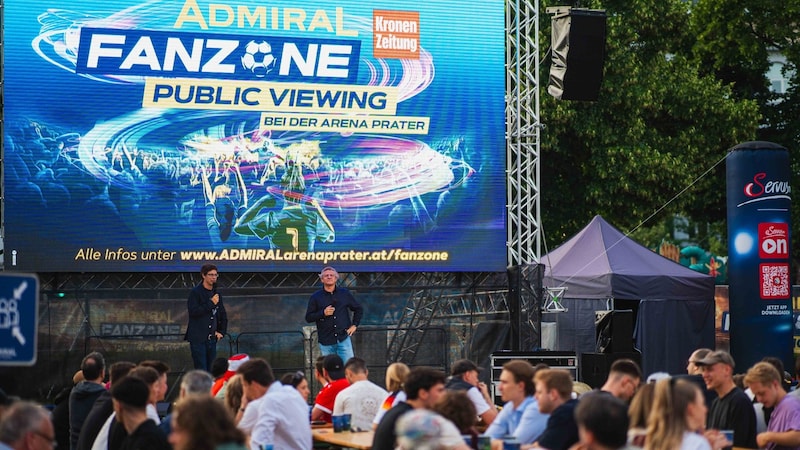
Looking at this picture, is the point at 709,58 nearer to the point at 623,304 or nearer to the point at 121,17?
the point at 623,304

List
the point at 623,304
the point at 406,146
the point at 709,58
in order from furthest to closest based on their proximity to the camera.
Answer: the point at 709,58 < the point at 623,304 < the point at 406,146

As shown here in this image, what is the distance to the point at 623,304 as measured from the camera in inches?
867

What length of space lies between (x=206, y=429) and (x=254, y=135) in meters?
11.5

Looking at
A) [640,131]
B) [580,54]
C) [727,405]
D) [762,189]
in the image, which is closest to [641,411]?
[727,405]

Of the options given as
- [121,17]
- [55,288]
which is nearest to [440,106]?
[121,17]

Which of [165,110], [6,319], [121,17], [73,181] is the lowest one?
[6,319]

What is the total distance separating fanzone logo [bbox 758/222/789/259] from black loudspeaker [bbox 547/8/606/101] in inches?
128

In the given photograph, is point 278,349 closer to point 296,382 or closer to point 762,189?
point 296,382

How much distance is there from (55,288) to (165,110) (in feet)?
8.88

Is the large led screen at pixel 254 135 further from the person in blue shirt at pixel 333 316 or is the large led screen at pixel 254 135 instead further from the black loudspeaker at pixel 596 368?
the black loudspeaker at pixel 596 368

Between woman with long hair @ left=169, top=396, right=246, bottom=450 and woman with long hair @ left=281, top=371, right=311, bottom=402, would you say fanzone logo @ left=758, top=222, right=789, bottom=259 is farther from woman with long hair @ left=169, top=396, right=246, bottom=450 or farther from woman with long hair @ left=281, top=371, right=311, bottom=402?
woman with long hair @ left=169, top=396, right=246, bottom=450

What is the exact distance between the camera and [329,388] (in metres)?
11.9

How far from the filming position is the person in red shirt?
11766 mm

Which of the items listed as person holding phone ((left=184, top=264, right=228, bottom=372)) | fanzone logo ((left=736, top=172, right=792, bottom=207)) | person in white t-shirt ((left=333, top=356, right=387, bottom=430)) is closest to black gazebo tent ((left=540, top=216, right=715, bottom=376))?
fanzone logo ((left=736, top=172, right=792, bottom=207))
